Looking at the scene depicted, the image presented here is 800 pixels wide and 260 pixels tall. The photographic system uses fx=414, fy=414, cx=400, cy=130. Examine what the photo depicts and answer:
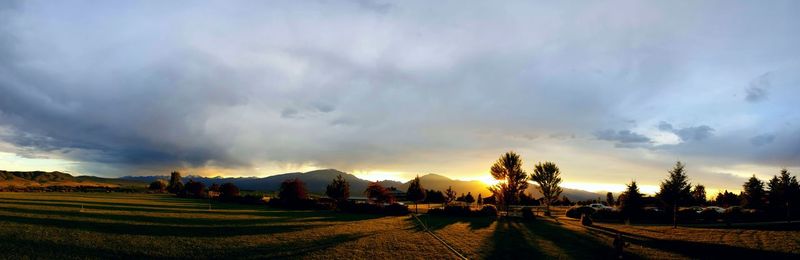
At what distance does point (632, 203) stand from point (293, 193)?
161 feet

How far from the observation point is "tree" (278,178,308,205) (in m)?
66.8

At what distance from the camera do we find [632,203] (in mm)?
50344

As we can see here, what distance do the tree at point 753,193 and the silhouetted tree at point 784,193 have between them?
409cm

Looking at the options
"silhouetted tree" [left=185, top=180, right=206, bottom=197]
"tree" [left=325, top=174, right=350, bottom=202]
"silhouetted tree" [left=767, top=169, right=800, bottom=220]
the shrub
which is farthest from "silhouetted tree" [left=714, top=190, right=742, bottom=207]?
"silhouetted tree" [left=185, top=180, right=206, bottom=197]

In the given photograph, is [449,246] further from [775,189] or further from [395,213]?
[775,189]

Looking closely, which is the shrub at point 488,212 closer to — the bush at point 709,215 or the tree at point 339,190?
the bush at point 709,215

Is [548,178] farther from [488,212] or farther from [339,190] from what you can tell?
[339,190]

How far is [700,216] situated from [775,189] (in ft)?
48.0

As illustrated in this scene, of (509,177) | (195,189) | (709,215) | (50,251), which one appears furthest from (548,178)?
(195,189)

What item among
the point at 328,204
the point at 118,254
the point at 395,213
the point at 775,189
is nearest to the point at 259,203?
the point at 328,204

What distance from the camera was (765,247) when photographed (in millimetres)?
24031

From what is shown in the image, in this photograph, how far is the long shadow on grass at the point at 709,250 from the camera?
22.0 metres

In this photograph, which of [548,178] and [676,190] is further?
[548,178]

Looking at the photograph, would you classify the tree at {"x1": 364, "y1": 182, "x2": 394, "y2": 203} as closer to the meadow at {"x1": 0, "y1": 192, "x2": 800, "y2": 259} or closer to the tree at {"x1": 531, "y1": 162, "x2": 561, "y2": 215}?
the tree at {"x1": 531, "y1": 162, "x2": 561, "y2": 215}
